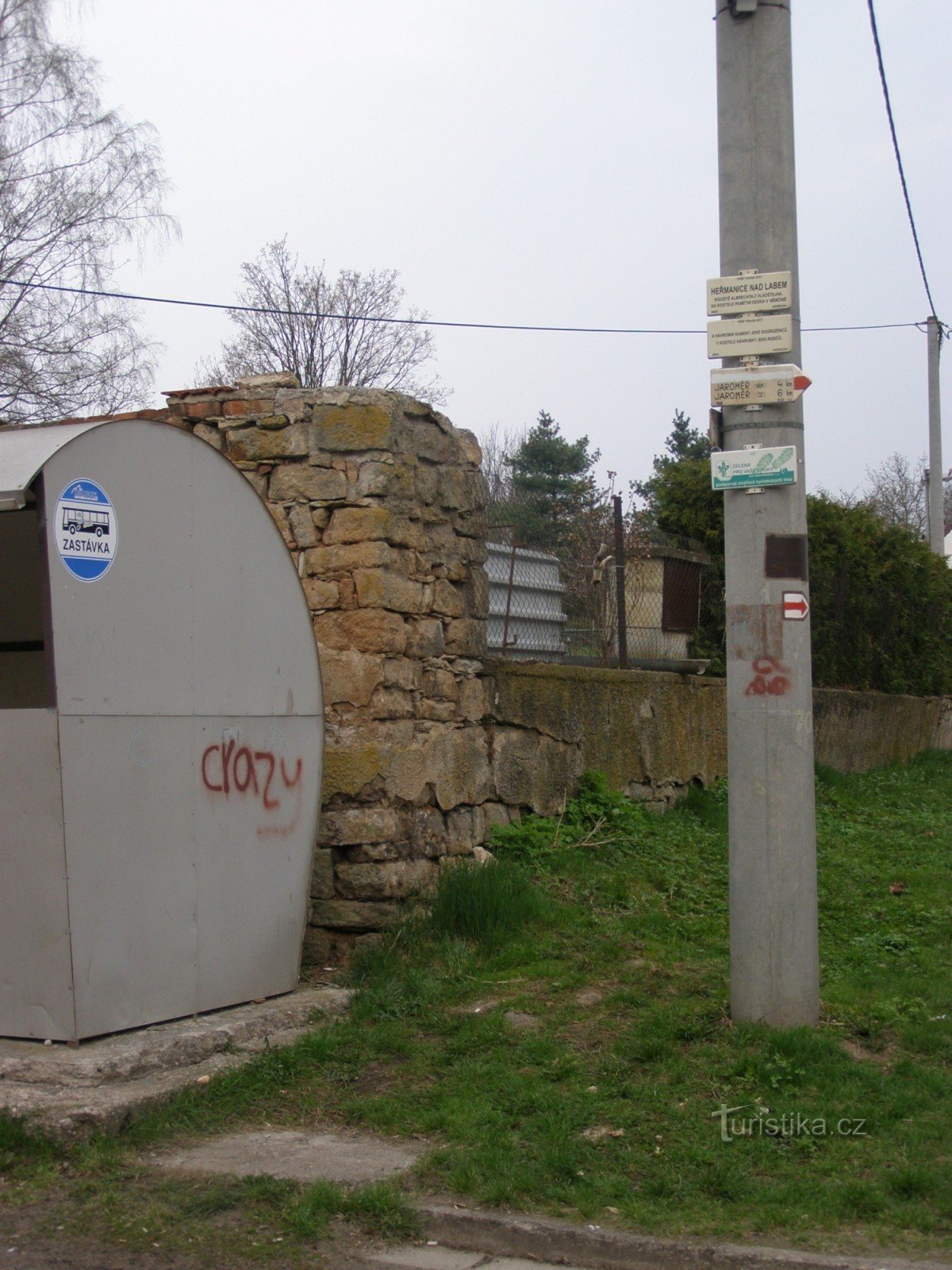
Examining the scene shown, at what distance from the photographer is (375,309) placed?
27.8 m

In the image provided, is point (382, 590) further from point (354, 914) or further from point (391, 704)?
point (354, 914)

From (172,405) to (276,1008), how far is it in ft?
9.99

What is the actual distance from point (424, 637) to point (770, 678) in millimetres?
2058

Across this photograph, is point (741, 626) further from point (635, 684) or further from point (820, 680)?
point (820, 680)

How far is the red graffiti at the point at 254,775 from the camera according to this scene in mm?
5008

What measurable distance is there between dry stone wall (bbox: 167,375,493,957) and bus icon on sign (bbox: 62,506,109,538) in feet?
5.34

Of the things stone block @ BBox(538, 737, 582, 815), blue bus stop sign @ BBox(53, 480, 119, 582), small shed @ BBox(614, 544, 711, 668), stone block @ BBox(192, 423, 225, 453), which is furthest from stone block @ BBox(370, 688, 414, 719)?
small shed @ BBox(614, 544, 711, 668)

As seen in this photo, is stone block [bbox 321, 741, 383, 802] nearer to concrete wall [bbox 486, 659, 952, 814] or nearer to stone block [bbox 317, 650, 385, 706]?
stone block [bbox 317, 650, 385, 706]

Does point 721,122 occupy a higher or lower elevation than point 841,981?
higher

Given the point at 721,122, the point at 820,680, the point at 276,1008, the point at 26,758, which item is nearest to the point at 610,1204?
the point at 276,1008

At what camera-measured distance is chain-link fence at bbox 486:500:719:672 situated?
320 inches

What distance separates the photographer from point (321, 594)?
610 cm

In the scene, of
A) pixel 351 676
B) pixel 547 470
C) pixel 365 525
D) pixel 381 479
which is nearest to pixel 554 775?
pixel 351 676

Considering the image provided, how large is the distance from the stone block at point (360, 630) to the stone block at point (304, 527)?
353 millimetres
